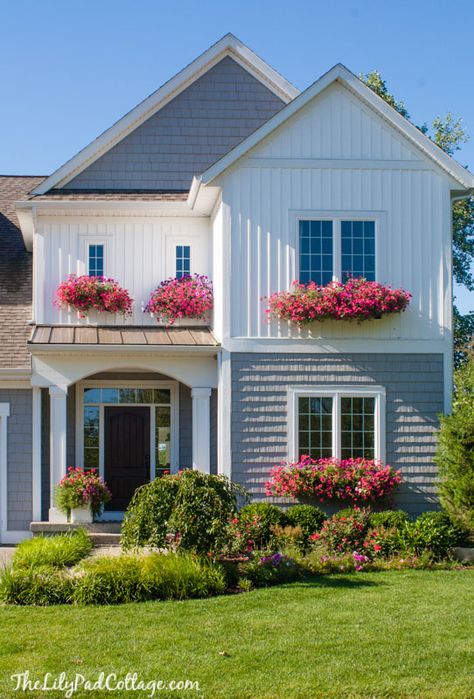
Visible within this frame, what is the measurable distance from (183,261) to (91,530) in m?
5.01

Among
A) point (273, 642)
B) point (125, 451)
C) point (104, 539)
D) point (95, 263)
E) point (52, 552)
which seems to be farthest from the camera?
point (125, 451)

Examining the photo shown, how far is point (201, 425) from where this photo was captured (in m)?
16.1

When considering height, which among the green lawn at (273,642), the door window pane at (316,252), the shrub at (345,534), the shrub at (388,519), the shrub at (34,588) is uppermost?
the door window pane at (316,252)

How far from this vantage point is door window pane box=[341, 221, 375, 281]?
1545 cm

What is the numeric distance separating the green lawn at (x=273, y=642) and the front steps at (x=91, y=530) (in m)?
4.34

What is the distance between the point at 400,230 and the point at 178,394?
16.7 ft

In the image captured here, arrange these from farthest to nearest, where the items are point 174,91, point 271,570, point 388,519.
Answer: point 174,91 → point 388,519 → point 271,570

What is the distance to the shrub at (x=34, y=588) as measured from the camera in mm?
11188

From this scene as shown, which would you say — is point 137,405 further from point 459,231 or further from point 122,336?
point 459,231

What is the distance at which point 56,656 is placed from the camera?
8867 millimetres

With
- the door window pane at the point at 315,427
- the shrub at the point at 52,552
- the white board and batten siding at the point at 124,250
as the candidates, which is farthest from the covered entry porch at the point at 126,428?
the shrub at the point at 52,552

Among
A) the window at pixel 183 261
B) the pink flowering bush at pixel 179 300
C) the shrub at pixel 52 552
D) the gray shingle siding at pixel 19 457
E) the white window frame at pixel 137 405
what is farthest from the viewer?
the white window frame at pixel 137 405

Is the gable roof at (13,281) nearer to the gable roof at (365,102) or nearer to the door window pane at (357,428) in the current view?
the gable roof at (365,102)

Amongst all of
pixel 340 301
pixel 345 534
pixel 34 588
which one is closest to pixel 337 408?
pixel 340 301
